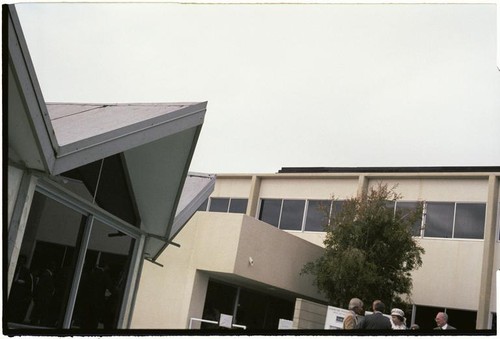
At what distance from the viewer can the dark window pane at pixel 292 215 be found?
24812mm

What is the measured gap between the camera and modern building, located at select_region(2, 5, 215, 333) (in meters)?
4.88

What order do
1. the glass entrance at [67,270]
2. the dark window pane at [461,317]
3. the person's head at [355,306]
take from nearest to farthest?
the glass entrance at [67,270] → the person's head at [355,306] → the dark window pane at [461,317]

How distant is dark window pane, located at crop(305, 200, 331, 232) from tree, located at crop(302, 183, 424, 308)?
949 millimetres

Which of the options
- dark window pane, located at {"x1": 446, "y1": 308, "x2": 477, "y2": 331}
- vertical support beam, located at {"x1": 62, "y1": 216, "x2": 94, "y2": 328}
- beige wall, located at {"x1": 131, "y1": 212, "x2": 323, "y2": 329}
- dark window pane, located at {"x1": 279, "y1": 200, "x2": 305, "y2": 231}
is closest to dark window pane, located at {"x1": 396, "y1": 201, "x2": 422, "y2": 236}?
dark window pane, located at {"x1": 446, "y1": 308, "x2": 477, "y2": 331}

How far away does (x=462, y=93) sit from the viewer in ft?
75.2

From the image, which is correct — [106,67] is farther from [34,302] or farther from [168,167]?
[34,302]

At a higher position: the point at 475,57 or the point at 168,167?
the point at 475,57

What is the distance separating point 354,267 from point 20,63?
1748cm

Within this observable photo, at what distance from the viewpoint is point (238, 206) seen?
1046 inches

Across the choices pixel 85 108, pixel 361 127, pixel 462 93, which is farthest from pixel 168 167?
pixel 462 93

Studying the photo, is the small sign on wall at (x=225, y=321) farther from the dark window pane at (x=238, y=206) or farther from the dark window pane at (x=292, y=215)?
the dark window pane at (x=238, y=206)

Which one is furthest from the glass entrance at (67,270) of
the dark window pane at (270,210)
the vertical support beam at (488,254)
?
the dark window pane at (270,210)

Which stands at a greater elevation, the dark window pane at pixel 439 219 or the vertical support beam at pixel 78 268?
the dark window pane at pixel 439 219

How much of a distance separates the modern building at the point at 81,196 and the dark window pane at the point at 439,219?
49.3 feet
